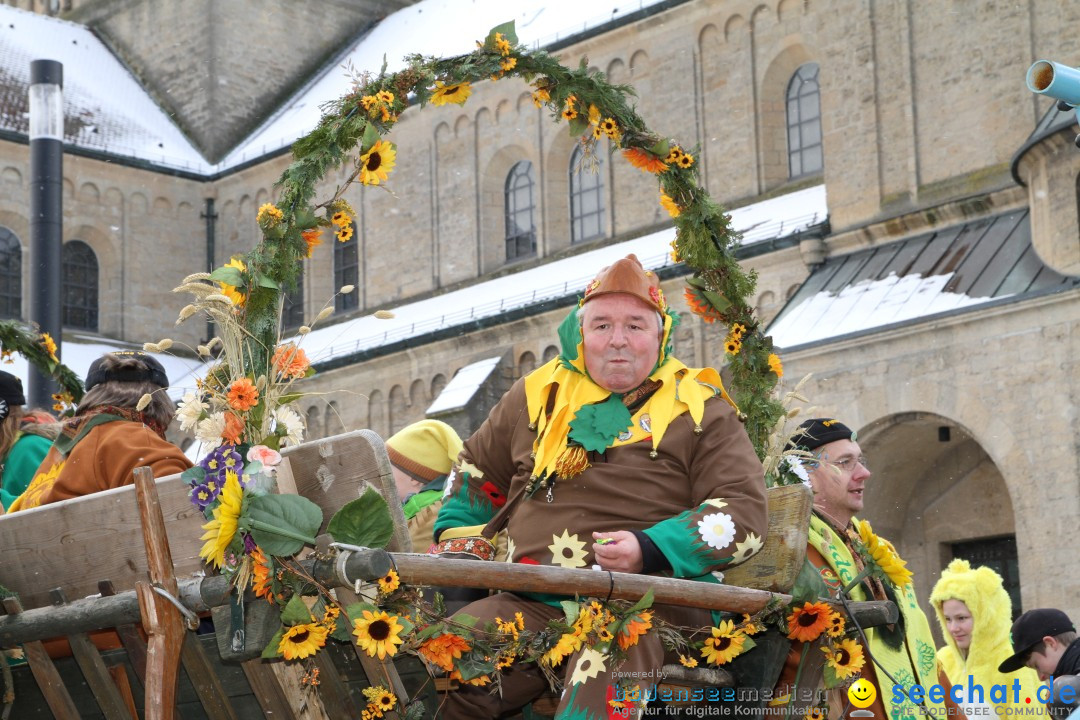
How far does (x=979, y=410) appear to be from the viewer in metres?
17.6

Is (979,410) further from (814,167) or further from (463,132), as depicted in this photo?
(463,132)

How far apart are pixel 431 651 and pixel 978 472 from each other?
16.9 meters

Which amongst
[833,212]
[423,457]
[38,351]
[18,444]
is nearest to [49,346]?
[38,351]

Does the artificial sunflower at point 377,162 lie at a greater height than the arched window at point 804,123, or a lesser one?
lesser

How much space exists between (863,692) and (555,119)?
7.39 feet

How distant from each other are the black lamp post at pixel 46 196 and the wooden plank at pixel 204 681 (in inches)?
300

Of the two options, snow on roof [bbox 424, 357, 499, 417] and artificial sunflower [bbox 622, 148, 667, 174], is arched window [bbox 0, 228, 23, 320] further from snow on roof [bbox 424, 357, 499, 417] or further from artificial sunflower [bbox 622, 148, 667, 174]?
artificial sunflower [bbox 622, 148, 667, 174]

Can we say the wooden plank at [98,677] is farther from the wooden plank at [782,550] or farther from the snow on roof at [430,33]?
the snow on roof at [430,33]

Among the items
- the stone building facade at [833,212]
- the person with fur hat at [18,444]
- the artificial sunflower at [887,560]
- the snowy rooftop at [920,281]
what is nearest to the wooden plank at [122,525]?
the artificial sunflower at [887,560]

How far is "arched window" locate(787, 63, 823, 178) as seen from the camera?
24953mm

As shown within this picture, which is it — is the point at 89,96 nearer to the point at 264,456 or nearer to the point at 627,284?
the point at 627,284

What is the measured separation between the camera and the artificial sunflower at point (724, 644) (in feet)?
15.2

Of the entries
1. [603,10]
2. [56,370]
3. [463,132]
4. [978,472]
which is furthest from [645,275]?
[463,132]

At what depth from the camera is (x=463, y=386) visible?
2547 centimetres
